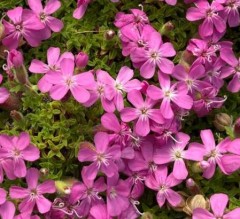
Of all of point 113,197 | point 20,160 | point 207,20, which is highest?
point 207,20

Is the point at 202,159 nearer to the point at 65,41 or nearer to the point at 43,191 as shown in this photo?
the point at 43,191

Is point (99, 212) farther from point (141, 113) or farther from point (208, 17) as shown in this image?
point (208, 17)

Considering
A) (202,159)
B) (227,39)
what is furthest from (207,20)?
(202,159)

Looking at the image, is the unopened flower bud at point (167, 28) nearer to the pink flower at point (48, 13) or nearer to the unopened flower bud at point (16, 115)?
the pink flower at point (48, 13)

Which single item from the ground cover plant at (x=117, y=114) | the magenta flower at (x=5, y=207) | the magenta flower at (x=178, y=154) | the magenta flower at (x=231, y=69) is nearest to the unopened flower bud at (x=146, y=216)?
Answer: the ground cover plant at (x=117, y=114)

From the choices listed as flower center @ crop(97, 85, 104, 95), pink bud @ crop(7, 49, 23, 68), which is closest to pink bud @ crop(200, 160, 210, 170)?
flower center @ crop(97, 85, 104, 95)
